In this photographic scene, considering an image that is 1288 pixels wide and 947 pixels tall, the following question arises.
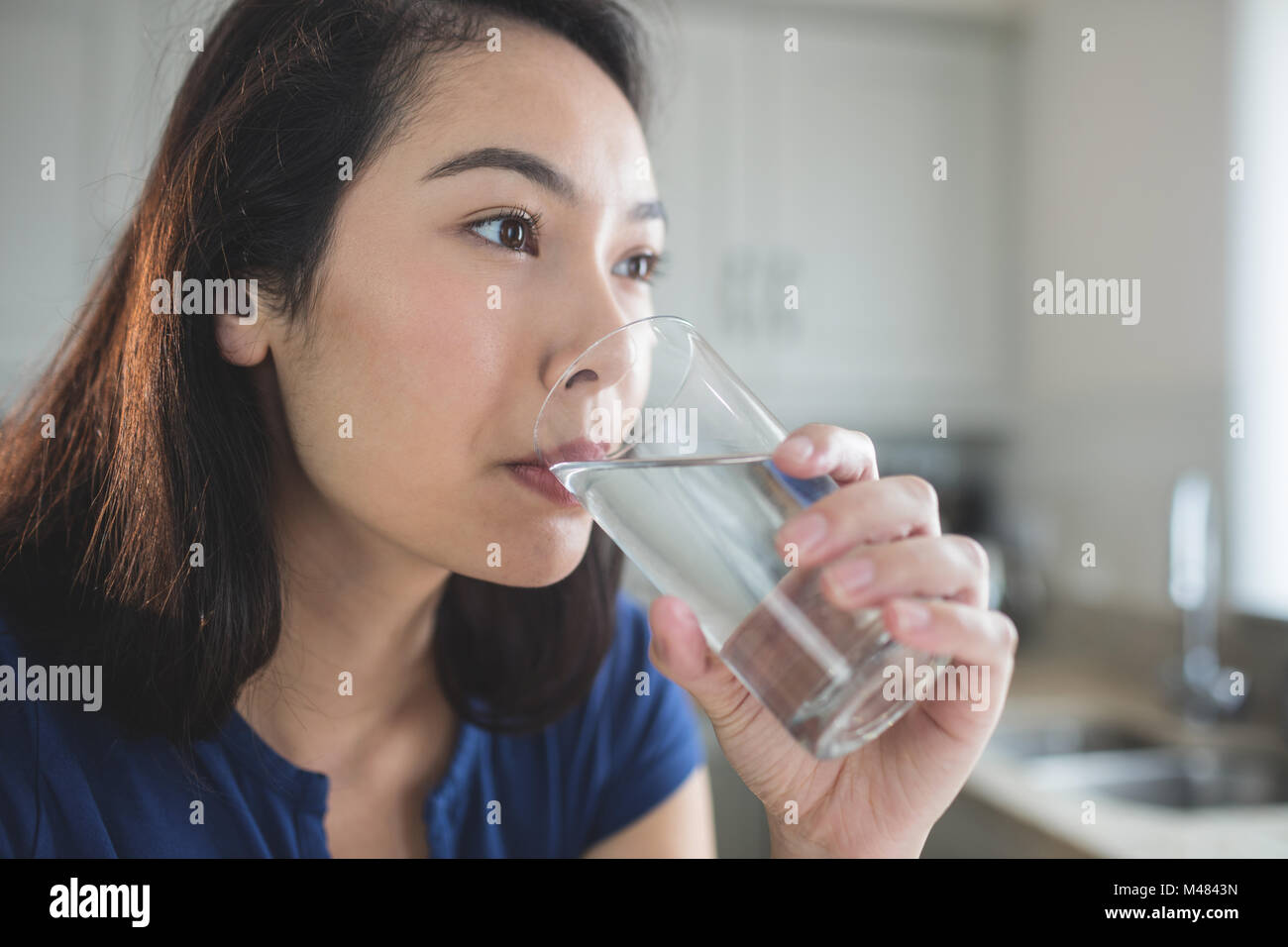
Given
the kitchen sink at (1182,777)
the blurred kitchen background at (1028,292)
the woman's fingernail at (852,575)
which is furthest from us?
the blurred kitchen background at (1028,292)

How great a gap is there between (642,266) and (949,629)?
18.5 inches

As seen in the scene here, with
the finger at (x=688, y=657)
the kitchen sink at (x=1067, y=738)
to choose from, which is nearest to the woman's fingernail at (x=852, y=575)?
the finger at (x=688, y=657)

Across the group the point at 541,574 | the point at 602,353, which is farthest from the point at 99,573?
the point at 602,353

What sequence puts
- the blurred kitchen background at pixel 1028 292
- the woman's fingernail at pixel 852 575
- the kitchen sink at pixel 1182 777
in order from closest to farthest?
the woman's fingernail at pixel 852 575 < the kitchen sink at pixel 1182 777 < the blurred kitchen background at pixel 1028 292

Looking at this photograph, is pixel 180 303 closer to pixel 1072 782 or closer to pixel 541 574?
pixel 541 574

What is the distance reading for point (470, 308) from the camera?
2.50ft

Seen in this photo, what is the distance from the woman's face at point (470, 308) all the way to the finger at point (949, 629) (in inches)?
12.3

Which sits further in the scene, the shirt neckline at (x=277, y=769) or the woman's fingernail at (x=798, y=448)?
the shirt neckline at (x=277, y=769)

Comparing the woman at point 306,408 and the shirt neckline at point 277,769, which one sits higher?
the woman at point 306,408

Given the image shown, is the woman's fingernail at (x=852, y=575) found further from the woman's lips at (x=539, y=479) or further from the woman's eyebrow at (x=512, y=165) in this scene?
the woman's eyebrow at (x=512, y=165)

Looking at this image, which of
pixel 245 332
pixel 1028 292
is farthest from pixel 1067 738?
pixel 245 332

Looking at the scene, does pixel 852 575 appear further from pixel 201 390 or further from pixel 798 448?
pixel 201 390

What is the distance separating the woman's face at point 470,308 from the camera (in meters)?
0.76

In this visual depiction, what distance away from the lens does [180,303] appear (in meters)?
0.79
